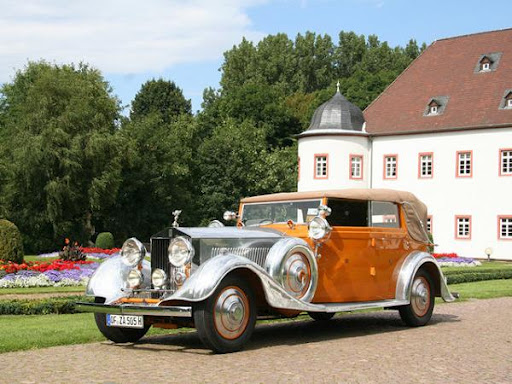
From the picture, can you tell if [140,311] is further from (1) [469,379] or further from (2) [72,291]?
(2) [72,291]

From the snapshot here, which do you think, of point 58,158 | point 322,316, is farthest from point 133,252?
point 58,158

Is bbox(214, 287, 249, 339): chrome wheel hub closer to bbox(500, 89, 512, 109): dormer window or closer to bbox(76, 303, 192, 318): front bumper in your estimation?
bbox(76, 303, 192, 318): front bumper

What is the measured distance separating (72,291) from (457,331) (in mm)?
9538

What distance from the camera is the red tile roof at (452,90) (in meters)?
43.1

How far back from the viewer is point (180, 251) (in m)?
9.41

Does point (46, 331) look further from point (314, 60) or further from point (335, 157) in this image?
point (314, 60)

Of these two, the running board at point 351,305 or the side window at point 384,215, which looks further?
the side window at point 384,215

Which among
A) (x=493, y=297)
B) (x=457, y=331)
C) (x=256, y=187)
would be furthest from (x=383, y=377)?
(x=256, y=187)

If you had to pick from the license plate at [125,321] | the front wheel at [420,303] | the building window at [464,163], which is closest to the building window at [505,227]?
the building window at [464,163]

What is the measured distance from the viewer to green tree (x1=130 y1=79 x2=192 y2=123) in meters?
67.3

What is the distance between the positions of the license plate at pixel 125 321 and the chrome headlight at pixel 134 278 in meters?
0.52

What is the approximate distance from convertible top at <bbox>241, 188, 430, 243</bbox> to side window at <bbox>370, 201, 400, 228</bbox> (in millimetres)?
83

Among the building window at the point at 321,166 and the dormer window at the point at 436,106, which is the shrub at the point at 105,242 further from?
the dormer window at the point at 436,106

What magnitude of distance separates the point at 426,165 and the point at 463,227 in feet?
13.8
